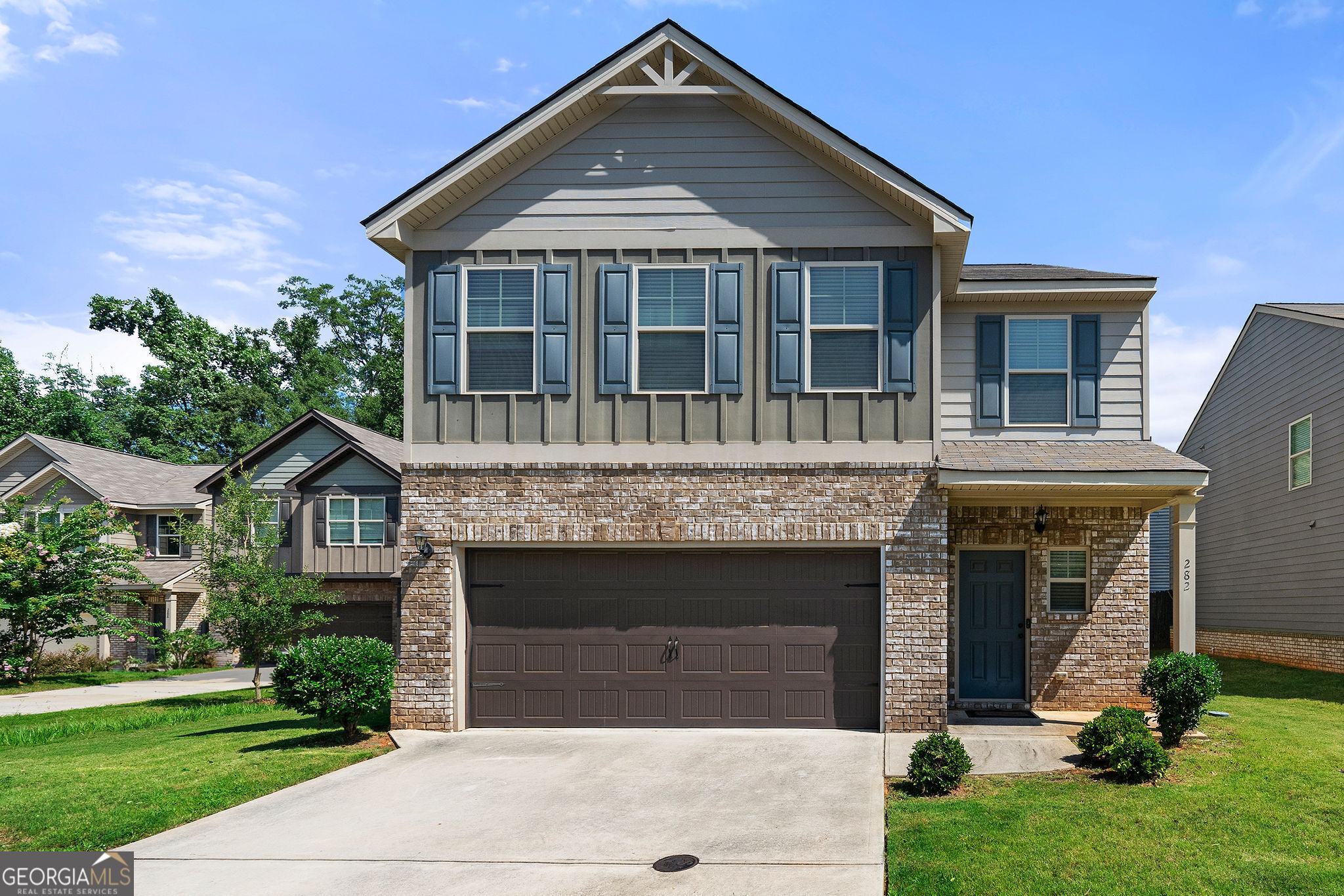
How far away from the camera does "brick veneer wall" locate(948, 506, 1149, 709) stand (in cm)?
1211

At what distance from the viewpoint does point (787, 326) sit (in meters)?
11.1

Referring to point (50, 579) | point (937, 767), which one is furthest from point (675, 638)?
point (50, 579)

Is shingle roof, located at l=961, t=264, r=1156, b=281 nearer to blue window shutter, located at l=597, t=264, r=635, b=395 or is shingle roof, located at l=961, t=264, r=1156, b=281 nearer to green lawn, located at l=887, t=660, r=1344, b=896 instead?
blue window shutter, located at l=597, t=264, r=635, b=395

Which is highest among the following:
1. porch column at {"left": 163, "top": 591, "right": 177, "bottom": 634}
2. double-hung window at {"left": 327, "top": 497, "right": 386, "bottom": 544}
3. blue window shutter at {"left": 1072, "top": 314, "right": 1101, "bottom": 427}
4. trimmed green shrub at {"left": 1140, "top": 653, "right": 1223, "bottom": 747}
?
blue window shutter at {"left": 1072, "top": 314, "right": 1101, "bottom": 427}

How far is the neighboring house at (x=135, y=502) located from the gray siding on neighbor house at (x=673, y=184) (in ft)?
66.7

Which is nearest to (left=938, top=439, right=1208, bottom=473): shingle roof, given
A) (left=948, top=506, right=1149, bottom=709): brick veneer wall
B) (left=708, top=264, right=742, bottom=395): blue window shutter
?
(left=948, top=506, right=1149, bottom=709): brick veneer wall

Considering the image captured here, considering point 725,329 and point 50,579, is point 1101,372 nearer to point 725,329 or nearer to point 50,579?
point 725,329

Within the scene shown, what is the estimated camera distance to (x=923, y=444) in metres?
10.9

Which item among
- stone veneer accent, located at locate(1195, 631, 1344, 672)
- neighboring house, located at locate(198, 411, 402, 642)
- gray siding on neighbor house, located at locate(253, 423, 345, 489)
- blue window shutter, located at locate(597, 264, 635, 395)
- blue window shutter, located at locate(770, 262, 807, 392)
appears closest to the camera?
blue window shutter, located at locate(770, 262, 807, 392)

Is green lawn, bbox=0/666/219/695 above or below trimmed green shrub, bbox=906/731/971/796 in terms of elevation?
below

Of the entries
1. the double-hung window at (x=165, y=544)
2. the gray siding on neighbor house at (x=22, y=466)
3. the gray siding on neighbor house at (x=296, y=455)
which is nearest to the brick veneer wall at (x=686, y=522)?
the gray siding on neighbor house at (x=296, y=455)

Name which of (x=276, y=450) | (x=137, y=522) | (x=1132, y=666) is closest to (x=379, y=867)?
(x=1132, y=666)

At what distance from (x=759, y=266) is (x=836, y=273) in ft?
2.99

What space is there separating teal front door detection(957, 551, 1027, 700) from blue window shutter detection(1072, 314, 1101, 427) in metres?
2.01
